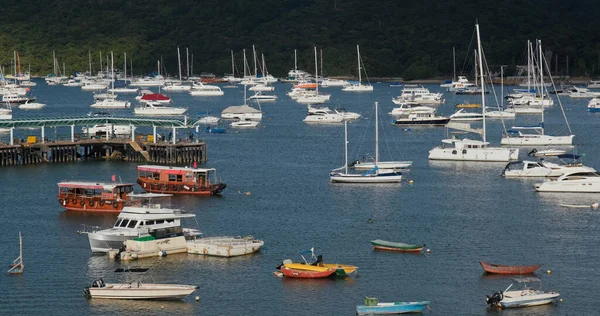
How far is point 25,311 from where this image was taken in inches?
2152

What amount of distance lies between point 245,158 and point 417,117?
122ft

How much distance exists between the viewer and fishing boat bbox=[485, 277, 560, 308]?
177ft

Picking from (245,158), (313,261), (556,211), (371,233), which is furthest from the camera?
(245,158)

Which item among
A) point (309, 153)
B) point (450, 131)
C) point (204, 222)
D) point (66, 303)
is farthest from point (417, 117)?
point (66, 303)

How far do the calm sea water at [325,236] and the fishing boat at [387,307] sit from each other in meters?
1.02

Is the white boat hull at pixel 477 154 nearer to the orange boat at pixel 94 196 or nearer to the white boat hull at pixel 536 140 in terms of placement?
the white boat hull at pixel 536 140

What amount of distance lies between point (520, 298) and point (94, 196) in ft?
105

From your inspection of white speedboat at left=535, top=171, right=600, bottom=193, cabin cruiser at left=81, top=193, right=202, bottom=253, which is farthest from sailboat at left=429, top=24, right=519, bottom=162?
cabin cruiser at left=81, top=193, right=202, bottom=253

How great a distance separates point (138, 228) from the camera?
210ft

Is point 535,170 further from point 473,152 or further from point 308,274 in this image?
point 308,274

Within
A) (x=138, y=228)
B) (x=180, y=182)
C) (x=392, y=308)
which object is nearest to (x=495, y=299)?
(x=392, y=308)

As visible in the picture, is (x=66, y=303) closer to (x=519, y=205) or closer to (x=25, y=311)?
(x=25, y=311)

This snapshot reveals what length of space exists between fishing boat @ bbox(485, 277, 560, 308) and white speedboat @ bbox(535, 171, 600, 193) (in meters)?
30.1

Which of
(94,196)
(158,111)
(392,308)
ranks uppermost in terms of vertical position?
(158,111)
